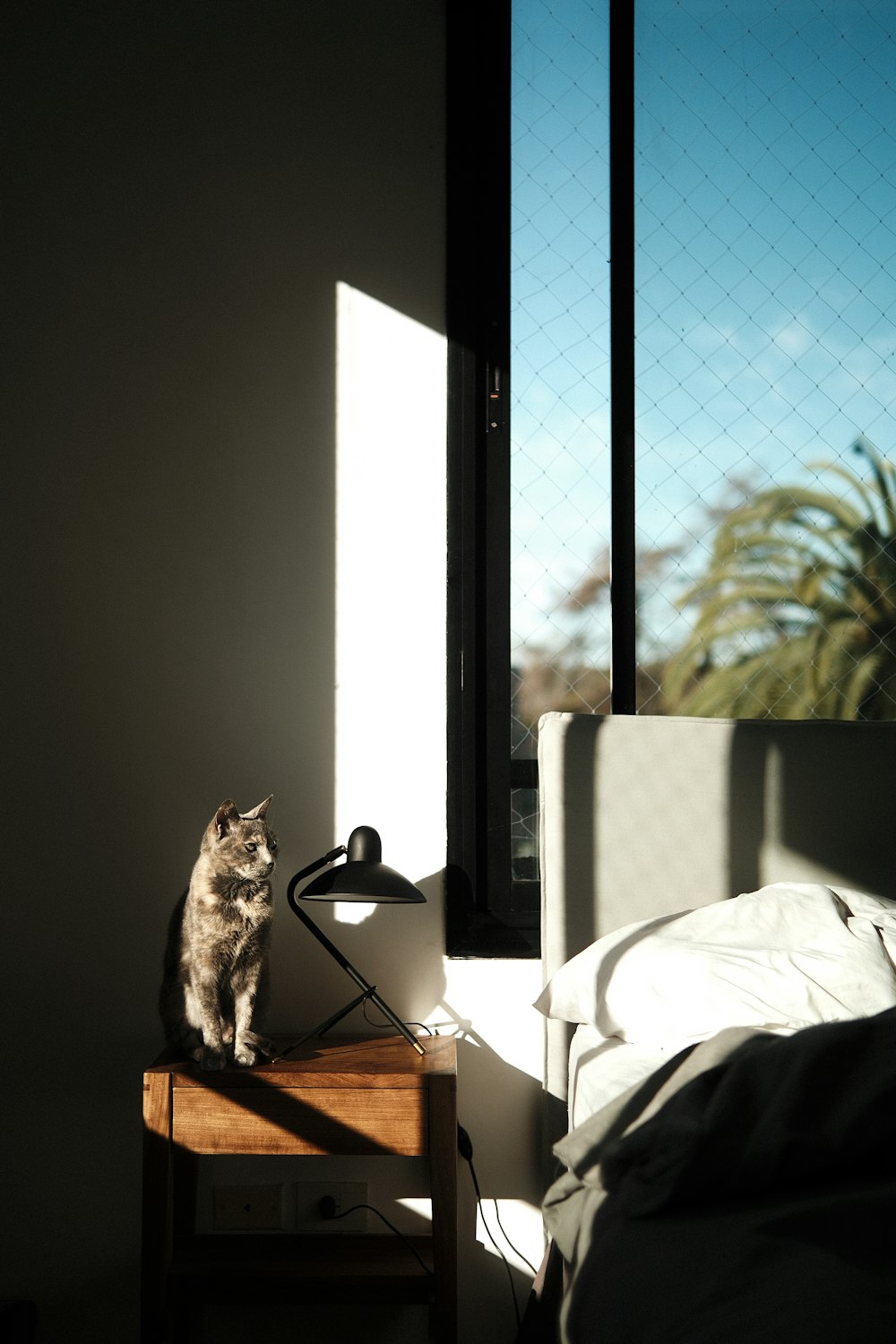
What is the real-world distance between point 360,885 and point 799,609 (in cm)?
110

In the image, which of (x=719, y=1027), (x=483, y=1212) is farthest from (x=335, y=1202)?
(x=719, y=1027)

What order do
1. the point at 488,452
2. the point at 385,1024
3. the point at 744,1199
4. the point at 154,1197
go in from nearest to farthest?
the point at 744,1199
the point at 154,1197
the point at 385,1024
the point at 488,452

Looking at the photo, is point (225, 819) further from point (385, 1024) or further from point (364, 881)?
point (385, 1024)

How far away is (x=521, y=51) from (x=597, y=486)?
92cm

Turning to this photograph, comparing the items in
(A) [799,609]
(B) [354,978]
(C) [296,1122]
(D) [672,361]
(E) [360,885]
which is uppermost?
(D) [672,361]

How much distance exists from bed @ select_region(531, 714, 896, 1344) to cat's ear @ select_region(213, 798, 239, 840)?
56cm

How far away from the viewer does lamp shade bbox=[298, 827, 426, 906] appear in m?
1.54

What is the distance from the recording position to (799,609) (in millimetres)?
2025

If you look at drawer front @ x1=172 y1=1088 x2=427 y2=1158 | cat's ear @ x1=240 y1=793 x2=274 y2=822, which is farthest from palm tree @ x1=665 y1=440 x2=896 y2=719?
drawer front @ x1=172 y1=1088 x2=427 y2=1158

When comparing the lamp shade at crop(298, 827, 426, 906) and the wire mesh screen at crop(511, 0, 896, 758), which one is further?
the wire mesh screen at crop(511, 0, 896, 758)

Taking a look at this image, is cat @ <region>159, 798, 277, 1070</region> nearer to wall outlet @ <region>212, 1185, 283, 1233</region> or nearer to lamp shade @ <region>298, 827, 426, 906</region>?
lamp shade @ <region>298, 827, 426, 906</region>

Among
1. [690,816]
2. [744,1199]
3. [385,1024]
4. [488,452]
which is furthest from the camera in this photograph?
[488,452]

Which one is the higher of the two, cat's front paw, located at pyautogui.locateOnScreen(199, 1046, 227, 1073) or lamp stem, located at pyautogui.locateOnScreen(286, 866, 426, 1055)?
lamp stem, located at pyautogui.locateOnScreen(286, 866, 426, 1055)

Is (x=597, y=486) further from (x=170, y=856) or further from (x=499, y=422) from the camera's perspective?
(x=170, y=856)
